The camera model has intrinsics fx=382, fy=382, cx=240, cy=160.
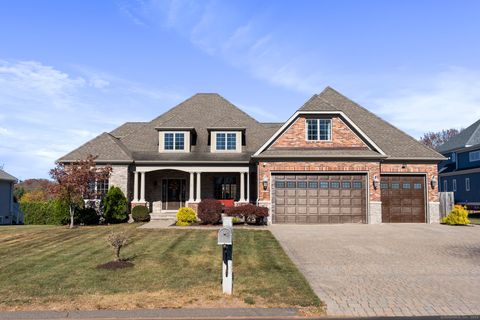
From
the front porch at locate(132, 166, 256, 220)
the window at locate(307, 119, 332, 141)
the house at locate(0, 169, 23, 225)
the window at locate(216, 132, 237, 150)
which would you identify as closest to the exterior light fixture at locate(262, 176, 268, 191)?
the window at locate(307, 119, 332, 141)

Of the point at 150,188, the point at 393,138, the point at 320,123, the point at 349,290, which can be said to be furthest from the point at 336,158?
the point at 349,290

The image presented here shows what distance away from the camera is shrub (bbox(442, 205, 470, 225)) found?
73.2ft

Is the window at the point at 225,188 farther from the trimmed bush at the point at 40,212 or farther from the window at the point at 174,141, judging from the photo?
the trimmed bush at the point at 40,212

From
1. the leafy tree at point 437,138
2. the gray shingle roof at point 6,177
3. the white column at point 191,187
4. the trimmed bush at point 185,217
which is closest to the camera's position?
the trimmed bush at point 185,217

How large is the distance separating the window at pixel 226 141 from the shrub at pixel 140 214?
22.4ft

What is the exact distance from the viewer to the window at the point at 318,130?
23.1m

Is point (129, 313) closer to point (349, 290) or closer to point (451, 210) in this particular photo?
point (349, 290)

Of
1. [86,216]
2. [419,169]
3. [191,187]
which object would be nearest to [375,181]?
[419,169]

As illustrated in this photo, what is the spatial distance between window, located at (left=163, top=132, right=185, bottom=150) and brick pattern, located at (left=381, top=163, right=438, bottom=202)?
13.6 m

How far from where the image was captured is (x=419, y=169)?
2414 centimetres

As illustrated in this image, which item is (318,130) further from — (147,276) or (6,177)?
(6,177)

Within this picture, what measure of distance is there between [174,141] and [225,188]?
495 cm

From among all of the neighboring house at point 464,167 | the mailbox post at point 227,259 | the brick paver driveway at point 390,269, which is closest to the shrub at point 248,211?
the brick paver driveway at point 390,269

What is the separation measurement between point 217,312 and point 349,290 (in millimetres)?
3159
